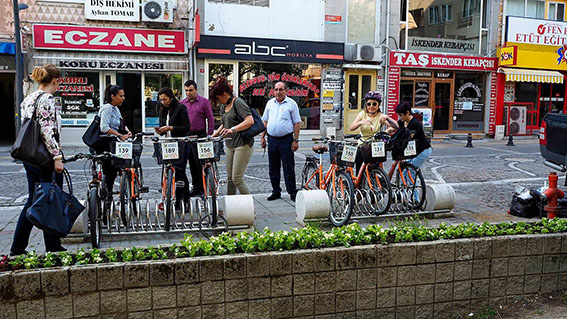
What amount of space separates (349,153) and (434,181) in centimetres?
456

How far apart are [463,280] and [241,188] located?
376 cm

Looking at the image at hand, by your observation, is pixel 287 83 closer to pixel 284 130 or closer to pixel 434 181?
pixel 434 181

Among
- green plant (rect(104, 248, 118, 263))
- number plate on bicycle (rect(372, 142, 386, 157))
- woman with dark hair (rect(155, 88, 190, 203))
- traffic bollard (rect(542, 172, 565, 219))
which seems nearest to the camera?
green plant (rect(104, 248, 118, 263))

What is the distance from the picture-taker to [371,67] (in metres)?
20.6

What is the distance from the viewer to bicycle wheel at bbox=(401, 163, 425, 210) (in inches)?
279

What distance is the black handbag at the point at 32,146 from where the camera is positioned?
456 centimetres

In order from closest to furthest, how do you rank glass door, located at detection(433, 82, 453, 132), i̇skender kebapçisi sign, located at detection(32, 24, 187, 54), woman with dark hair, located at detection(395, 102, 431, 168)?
woman with dark hair, located at detection(395, 102, 431, 168) < i̇skender kebapçisi sign, located at detection(32, 24, 187, 54) < glass door, located at detection(433, 82, 453, 132)

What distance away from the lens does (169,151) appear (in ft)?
19.8

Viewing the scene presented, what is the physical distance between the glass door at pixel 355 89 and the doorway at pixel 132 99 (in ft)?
26.2

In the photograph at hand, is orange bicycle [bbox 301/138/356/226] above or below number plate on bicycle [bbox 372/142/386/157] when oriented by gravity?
below

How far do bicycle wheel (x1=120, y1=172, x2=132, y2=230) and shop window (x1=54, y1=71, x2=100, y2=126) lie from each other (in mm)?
12506

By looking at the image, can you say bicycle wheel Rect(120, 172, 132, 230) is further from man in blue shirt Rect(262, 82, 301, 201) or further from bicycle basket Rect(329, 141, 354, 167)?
bicycle basket Rect(329, 141, 354, 167)

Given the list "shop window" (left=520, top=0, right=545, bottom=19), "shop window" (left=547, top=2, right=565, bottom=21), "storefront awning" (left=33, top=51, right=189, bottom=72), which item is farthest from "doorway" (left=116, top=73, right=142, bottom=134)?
"shop window" (left=547, top=2, right=565, bottom=21)

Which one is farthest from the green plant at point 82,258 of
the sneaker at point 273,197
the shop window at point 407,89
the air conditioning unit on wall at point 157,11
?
the shop window at point 407,89
